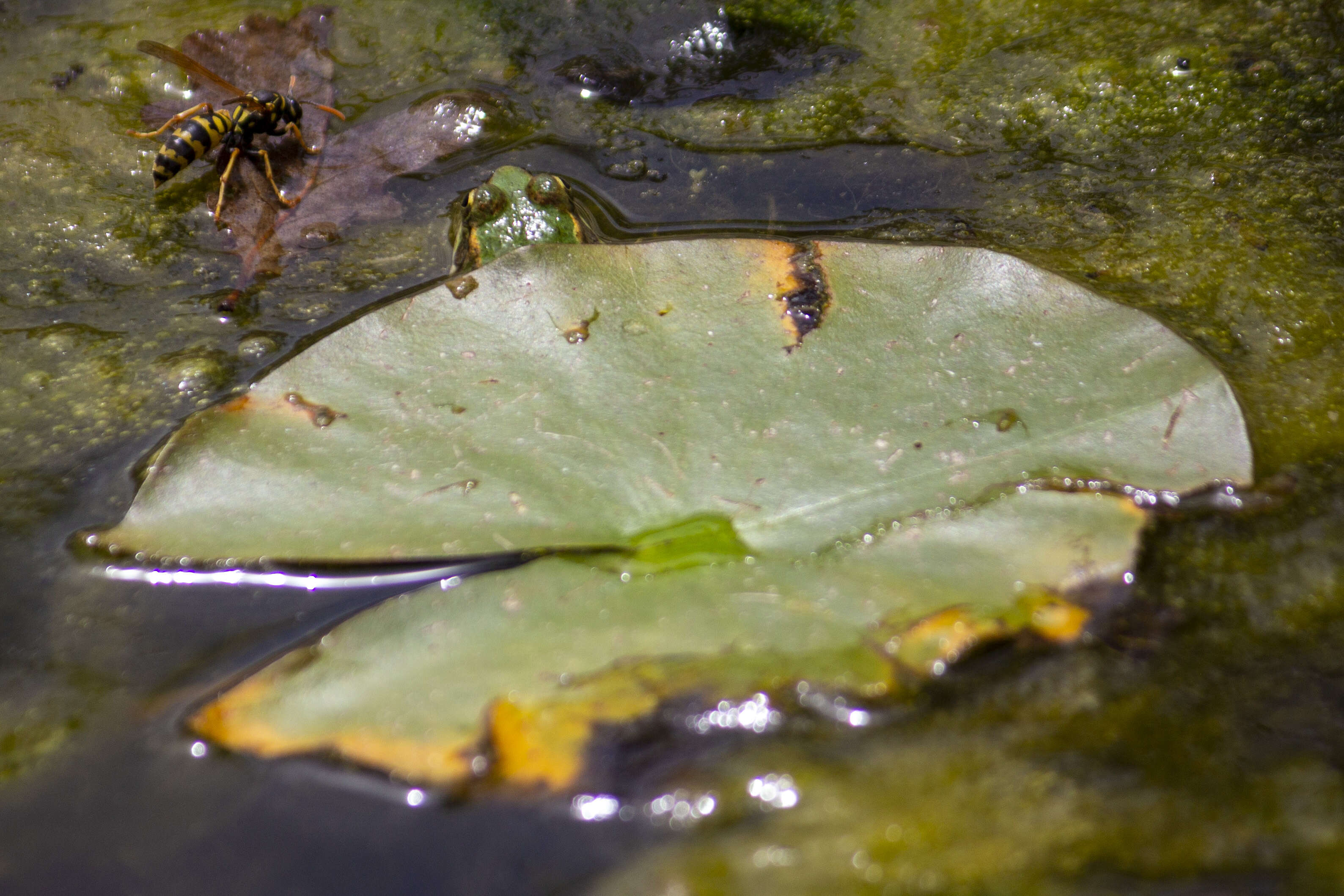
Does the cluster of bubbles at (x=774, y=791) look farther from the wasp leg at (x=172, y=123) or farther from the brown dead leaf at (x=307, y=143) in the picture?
the wasp leg at (x=172, y=123)

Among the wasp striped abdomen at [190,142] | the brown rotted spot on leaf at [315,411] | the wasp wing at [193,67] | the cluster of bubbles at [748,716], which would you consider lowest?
the cluster of bubbles at [748,716]

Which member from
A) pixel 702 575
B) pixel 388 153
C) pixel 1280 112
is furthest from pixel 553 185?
pixel 1280 112

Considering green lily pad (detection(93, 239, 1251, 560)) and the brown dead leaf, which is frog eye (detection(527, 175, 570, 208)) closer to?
the brown dead leaf

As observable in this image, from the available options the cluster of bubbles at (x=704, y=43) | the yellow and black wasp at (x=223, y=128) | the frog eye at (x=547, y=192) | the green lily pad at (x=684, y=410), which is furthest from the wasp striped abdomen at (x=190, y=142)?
the cluster of bubbles at (x=704, y=43)

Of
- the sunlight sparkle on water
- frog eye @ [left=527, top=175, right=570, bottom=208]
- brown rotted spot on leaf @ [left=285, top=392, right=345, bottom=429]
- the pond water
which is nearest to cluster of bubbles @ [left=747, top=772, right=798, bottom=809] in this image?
the pond water

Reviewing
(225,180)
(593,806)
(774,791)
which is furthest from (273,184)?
(774,791)

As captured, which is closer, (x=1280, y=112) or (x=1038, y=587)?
(x=1038, y=587)

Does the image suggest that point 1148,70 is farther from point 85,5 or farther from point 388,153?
point 85,5
